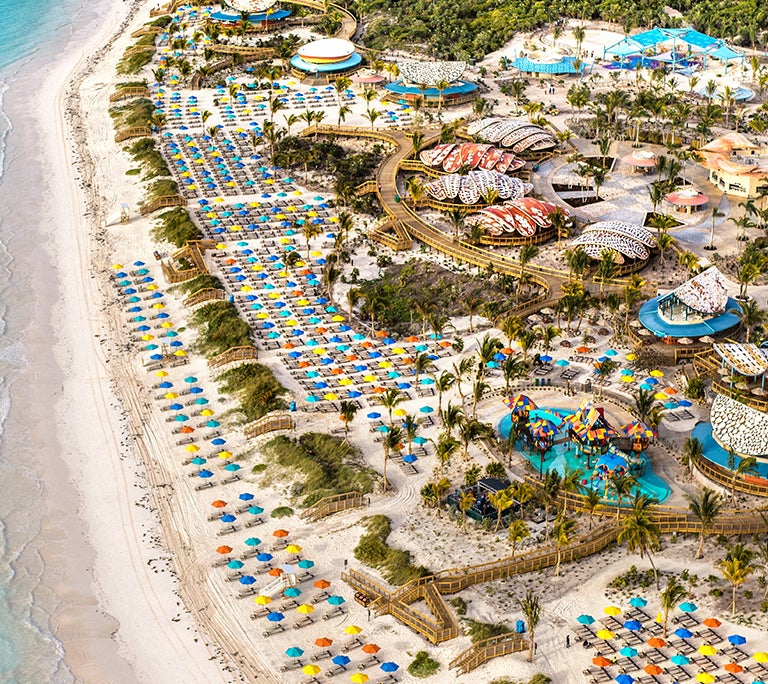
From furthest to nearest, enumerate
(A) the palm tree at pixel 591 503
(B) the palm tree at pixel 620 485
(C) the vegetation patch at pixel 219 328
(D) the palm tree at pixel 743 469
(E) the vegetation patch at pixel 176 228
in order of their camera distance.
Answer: (E) the vegetation patch at pixel 176 228, (C) the vegetation patch at pixel 219 328, (D) the palm tree at pixel 743 469, (B) the palm tree at pixel 620 485, (A) the palm tree at pixel 591 503

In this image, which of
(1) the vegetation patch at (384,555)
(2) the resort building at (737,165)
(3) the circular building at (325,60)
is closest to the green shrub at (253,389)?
(1) the vegetation patch at (384,555)

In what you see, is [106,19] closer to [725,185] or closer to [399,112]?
[399,112]

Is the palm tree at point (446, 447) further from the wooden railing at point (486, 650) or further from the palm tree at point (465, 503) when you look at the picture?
the wooden railing at point (486, 650)

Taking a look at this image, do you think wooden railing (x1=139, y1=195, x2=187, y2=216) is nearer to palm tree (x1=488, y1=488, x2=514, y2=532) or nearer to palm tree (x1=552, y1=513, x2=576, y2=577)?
palm tree (x1=488, y1=488, x2=514, y2=532)

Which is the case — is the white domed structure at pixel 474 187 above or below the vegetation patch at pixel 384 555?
above

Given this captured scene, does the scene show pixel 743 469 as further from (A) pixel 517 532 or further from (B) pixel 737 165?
(B) pixel 737 165

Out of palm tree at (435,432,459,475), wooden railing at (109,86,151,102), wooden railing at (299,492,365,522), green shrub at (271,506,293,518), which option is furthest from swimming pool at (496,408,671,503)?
wooden railing at (109,86,151,102)

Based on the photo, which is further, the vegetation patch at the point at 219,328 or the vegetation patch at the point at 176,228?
the vegetation patch at the point at 176,228
